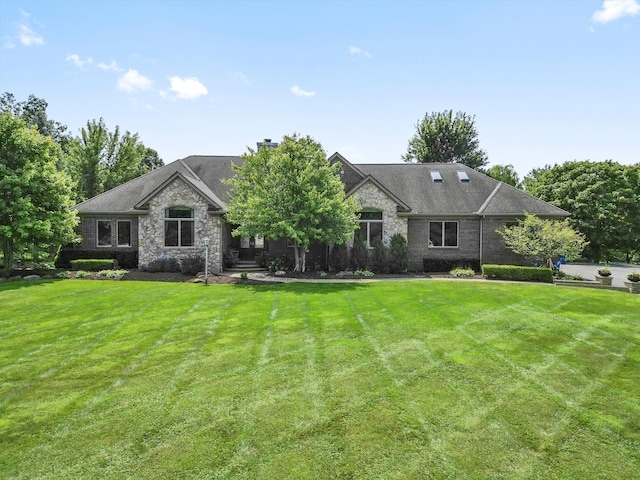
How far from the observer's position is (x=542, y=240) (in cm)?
1961

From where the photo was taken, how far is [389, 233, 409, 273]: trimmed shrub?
2145 centimetres

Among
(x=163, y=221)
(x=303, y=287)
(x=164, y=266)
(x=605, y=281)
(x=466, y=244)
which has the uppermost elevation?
(x=163, y=221)

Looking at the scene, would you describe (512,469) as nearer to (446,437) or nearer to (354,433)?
(446,437)

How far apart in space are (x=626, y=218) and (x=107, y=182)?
46641mm

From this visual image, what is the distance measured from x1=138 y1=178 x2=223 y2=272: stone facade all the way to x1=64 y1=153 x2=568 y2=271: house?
53 millimetres

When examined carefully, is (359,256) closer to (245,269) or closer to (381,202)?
(381,202)

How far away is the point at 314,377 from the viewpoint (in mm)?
6828

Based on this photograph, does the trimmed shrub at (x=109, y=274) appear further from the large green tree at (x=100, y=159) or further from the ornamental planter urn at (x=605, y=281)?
the ornamental planter urn at (x=605, y=281)

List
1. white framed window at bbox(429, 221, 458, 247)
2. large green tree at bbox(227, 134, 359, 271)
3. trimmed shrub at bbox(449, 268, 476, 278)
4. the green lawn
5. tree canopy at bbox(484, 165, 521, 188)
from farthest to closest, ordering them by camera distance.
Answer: tree canopy at bbox(484, 165, 521, 188) → white framed window at bbox(429, 221, 458, 247) → trimmed shrub at bbox(449, 268, 476, 278) → large green tree at bbox(227, 134, 359, 271) → the green lawn

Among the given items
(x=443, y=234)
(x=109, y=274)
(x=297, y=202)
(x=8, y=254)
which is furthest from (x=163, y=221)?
(x=443, y=234)

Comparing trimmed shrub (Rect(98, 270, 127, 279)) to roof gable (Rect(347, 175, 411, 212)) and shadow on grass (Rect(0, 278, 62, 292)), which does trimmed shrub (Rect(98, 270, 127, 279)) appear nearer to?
shadow on grass (Rect(0, 278, 62, 292))

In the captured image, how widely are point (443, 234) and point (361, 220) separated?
5345 mm

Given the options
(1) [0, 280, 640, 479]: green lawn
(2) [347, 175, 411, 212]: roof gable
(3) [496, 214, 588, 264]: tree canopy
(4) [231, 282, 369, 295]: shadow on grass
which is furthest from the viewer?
(2) [347, 175, 411, 212]: roof gable

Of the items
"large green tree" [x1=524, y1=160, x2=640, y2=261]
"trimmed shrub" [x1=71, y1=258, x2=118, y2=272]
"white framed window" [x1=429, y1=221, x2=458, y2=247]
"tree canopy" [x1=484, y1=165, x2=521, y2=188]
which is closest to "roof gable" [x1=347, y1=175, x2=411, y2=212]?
"white framed window" [x1=429, y1=221, x2=458, y2=247]
